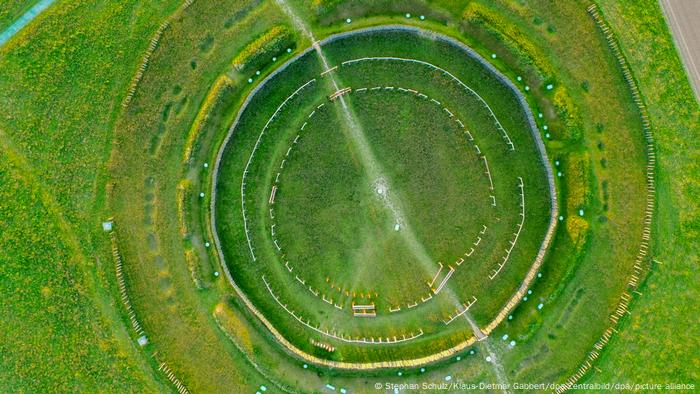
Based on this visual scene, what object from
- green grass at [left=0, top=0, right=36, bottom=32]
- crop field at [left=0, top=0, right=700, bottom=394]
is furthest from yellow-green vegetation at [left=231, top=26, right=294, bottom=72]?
green grass at [left=0, top=0, right=36, bottom=32]

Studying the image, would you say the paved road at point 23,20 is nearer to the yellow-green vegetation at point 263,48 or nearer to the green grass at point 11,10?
the green grass at point 11,10

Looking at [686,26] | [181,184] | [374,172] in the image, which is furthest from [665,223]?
[181,184]

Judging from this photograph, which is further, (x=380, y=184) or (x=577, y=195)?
(x=380, y=184)

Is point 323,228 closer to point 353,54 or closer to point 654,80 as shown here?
point 353,54

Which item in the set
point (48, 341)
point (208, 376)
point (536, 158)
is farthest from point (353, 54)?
point (48, 341)

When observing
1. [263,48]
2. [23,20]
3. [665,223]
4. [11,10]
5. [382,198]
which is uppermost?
[11,10]

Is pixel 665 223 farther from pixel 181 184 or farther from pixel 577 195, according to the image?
pixel 181 184
